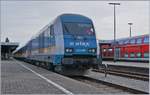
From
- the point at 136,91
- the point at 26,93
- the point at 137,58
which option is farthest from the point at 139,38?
the point at 26,93

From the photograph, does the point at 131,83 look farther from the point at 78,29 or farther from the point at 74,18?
the point at 74,18

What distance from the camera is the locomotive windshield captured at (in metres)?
23.3

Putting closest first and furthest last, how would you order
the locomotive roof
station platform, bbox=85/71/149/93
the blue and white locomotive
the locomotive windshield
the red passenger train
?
station platform, bbox=85/71/149/93
the blue and white locomotive
the locomotive windshield
the locomotive roof
the red passenger train

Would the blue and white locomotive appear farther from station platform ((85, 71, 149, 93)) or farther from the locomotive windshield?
station platform ((85, 71, 149, 93))

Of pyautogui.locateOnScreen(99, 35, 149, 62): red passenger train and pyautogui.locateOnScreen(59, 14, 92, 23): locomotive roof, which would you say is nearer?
pyautogui.locateOnScreen(59, 14, 92, 23): locomotive roof

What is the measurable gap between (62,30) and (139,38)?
27.4 meters

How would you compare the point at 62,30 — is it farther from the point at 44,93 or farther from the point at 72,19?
the point at 44,93

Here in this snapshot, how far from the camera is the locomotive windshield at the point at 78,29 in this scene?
2334 cm

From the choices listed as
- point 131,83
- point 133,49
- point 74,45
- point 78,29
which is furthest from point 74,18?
point 133,49

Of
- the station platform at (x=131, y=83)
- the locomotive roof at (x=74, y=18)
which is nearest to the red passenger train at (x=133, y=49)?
the station platform at (x=131, y=83)

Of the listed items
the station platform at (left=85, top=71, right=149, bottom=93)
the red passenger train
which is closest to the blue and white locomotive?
the station platform at (left=85, top=71, right=149, bottom=93)

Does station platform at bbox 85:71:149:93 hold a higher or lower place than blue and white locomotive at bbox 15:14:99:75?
lower

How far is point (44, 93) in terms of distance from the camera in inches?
515

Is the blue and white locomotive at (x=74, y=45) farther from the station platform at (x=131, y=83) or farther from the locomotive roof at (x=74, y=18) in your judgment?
the station platform at (x=131, y=83)
